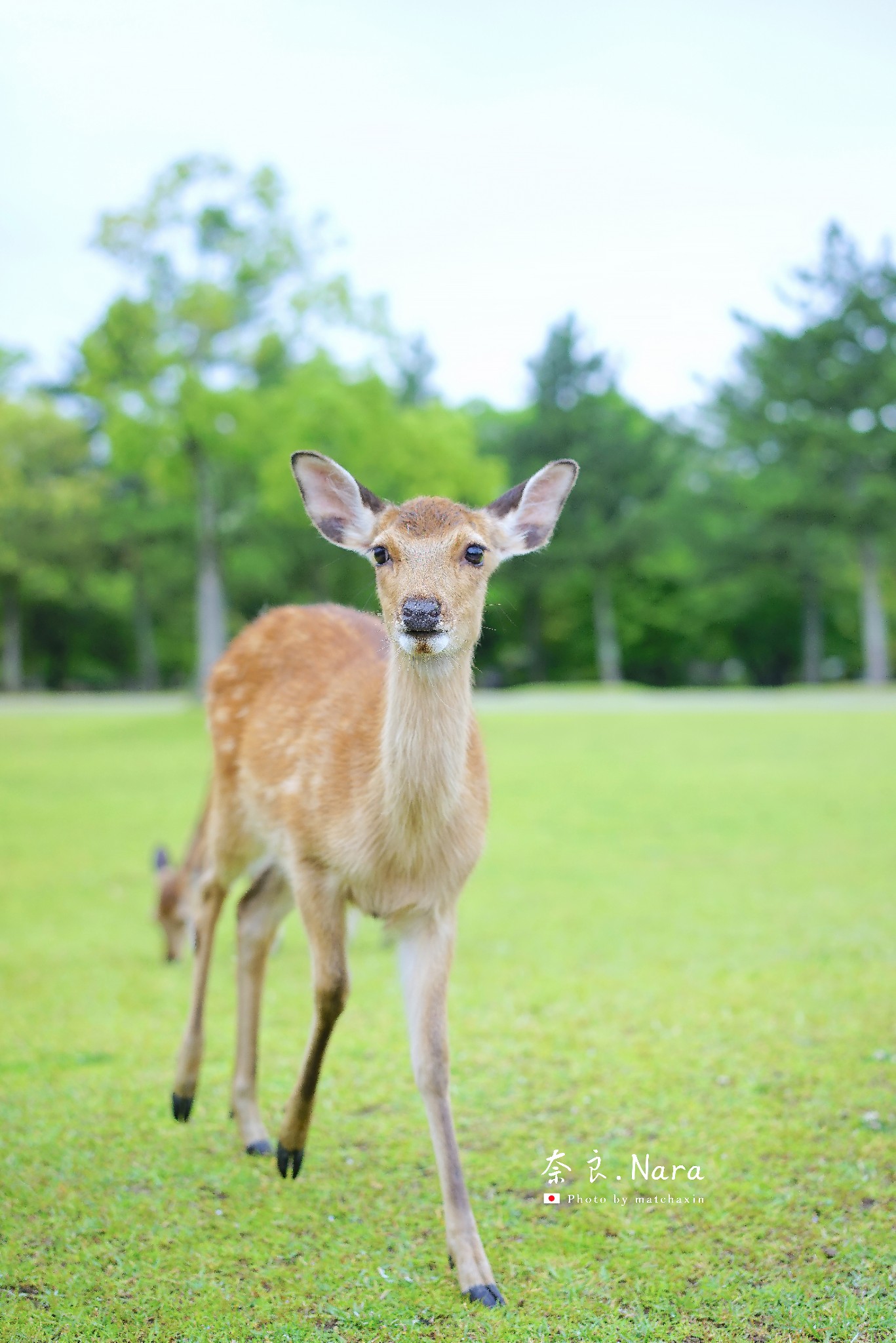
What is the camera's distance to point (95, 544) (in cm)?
3988

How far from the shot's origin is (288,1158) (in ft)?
11.3

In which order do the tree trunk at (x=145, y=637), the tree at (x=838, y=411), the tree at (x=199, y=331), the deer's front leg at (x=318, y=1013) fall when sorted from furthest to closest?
the tree trunk at (x=145, y=637) → the tree at (x=838, y=411) → the tree at (x=199, y=331) → the deer's front leg at (x=318, y=1013)

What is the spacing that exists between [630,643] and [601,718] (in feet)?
80.5

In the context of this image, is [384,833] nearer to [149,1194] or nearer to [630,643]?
[149,1194]

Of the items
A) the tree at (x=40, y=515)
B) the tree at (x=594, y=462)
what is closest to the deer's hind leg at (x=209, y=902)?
the tree at (x=40, y=515)

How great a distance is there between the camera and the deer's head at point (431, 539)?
10.2 ft

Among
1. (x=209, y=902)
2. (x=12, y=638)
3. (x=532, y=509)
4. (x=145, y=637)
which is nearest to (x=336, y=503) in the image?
(x=532, y=509)

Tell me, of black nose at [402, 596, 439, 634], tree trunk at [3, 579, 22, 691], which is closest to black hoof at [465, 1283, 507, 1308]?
black nose at [402, 596, 439, 634]

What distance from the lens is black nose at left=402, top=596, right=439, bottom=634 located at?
9.93ft

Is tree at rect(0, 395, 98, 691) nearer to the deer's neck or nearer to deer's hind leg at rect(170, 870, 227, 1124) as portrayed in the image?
deer's hind leg at rect(170, 870, 227, 1124)

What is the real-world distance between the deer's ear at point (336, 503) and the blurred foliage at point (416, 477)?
17432 mm

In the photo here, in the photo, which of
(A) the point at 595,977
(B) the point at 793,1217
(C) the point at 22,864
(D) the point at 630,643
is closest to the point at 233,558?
(D) the point at 630,643

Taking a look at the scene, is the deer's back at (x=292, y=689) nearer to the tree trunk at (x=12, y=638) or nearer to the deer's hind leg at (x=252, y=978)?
the deer's hind leg at (x=252, y=978)

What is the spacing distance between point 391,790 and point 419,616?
24.8 inches
